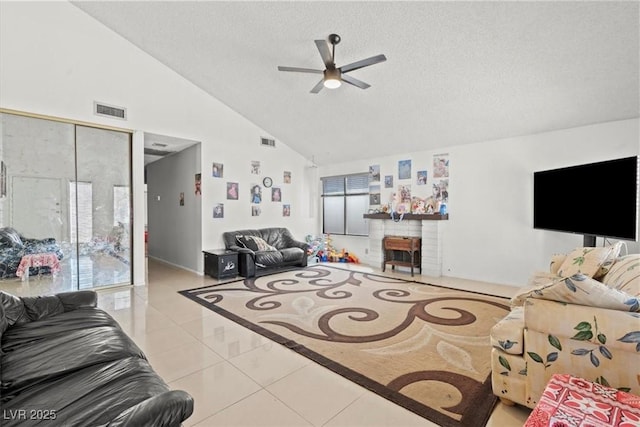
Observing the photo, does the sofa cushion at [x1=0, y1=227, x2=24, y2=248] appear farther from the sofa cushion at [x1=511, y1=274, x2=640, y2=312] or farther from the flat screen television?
the flat screen television

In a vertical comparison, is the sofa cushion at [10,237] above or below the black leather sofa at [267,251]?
above

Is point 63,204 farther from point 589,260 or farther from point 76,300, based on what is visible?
point 589,260

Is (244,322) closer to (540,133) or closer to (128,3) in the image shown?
(128,3)

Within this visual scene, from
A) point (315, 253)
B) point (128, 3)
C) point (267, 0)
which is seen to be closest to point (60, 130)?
point (128, 3)

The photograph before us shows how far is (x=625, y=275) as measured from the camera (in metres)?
2.27

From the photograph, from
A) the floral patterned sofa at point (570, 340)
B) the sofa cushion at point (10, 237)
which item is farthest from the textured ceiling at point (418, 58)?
the sofa cushion at point (10, 237)

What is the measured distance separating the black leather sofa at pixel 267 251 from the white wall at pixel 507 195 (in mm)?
2880

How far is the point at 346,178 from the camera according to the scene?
7691 millimetres

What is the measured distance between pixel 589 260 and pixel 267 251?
16.0ft

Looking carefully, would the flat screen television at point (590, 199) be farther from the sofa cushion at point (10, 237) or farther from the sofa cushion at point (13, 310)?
the sofa cushion at point (10, 237)

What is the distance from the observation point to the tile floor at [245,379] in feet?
6.21

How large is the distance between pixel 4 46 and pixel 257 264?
186 inches

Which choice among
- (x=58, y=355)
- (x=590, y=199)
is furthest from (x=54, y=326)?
(x=590, y=199)

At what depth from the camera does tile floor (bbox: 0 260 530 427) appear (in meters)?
1.89
